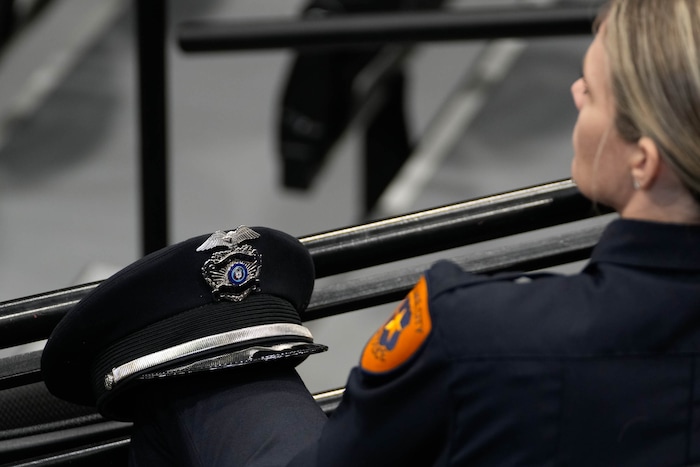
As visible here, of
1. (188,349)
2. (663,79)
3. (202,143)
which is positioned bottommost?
(202,143)

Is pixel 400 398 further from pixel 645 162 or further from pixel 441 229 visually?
pixel 441 229

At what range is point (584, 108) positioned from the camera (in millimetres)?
788

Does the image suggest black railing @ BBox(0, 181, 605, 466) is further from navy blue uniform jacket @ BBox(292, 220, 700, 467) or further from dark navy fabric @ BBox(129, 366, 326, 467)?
navy blue uniform jacket @ BBox(292, 220, 700, 467)

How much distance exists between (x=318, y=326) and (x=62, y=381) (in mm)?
1750

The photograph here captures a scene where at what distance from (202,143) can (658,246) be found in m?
2.52

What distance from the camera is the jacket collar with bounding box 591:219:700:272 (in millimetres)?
754

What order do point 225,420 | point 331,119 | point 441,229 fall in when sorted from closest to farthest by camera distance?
point 225,420
point 441,229
point 331,119

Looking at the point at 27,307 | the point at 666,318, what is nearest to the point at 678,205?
the point at 666,318

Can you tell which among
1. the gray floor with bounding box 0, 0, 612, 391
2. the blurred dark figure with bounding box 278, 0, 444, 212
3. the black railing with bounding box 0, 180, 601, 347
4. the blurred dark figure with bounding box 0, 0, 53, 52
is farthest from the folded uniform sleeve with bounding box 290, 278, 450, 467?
the blurred dark figure with bounding box 0, 0, 53, 52

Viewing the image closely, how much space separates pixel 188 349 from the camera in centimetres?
95

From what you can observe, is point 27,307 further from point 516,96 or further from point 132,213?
point 516,96

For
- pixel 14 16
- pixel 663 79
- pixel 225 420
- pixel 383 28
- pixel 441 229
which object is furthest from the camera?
pixel 14 16

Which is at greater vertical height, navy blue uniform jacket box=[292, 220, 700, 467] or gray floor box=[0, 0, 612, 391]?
navy blue uniform jacket box=[292, 220, 700, 467]

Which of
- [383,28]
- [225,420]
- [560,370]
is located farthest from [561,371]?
[383,28]
